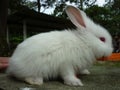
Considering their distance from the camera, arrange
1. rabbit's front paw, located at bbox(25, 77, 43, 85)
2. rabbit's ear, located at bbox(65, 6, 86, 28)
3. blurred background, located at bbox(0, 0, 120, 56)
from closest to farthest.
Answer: rabbit's front paw, located at bbox(25, 77, 43, 85), rabbit's ear, located at bbox(65, 6, 86, 28), blurred background, located at bbox(0, 0, 120, 56)

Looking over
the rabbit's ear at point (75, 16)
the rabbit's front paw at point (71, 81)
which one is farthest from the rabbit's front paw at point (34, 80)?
the rabbit's ear at point (75, 16)

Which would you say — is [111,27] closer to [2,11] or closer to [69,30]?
[2,11]

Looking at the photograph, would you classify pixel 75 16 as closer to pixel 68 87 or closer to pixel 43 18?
pixel 68 87

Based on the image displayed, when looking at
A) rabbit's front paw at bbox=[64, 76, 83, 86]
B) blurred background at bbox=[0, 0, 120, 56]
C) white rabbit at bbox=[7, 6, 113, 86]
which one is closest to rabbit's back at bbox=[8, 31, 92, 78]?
white rabbit at bbox=[7, 6, 113, 86]

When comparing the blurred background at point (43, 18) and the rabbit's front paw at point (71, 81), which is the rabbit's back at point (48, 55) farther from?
the blurred background at point (43, 18)

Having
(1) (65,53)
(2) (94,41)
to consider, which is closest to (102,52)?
(2) (94,41)

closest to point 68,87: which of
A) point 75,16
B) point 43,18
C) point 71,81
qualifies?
point 71,81

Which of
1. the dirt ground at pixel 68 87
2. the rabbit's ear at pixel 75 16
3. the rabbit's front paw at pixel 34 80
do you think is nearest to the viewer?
the dirt ground at pixel 68 87

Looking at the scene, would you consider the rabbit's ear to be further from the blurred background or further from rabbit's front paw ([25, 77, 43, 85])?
the blurred background
